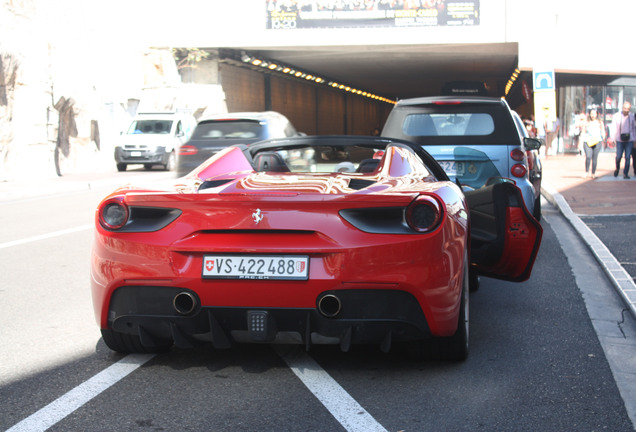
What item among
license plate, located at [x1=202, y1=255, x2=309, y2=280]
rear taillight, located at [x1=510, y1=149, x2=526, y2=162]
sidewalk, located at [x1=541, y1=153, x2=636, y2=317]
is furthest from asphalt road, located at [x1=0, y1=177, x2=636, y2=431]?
rear taillight, located at [x1=510, y1=149, x2=526, y2=162]

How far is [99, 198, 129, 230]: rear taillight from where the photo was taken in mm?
4086

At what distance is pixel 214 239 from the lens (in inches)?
154

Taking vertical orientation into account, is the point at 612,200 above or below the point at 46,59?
below

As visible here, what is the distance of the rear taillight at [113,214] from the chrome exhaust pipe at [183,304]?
48 centimetres

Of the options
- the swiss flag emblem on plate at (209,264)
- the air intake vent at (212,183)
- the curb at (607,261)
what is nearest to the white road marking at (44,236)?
the air intake vent at (212,183)

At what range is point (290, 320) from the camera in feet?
12.7

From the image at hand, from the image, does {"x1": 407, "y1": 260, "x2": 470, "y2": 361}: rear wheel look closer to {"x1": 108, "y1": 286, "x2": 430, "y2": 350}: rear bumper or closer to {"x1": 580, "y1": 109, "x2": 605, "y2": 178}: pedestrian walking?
{"x1": 108, "y1": 286, "x2": 430, "y2": 350}: rear bumper

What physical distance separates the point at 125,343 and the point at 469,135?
222 inches

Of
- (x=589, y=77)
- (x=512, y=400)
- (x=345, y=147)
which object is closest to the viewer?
(x=512, y=400)

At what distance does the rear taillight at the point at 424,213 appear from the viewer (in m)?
3.89

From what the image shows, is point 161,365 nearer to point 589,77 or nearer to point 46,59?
point 46,59

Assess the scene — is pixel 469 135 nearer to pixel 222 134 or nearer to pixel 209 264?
pixel 209 264

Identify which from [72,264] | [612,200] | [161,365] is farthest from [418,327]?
[612,200]

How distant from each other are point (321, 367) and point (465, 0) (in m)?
29.2
